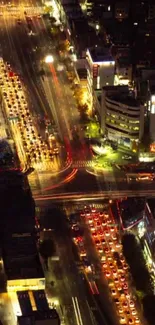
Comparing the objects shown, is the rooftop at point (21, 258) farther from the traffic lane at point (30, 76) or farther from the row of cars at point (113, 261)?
the traffic lane at point (30, 76)

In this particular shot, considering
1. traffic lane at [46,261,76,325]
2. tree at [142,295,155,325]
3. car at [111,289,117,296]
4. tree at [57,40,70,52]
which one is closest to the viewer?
tree at [142,295,155,325]

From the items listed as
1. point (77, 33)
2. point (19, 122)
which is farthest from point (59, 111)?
point (77, 33)

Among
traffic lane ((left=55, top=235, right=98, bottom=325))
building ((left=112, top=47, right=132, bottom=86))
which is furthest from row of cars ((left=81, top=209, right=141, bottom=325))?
building ((left=112, top=47, right=132, bottom=86))

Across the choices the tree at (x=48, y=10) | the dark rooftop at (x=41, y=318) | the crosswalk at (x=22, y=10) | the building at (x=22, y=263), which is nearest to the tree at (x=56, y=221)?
the building at (x=22, y=263)

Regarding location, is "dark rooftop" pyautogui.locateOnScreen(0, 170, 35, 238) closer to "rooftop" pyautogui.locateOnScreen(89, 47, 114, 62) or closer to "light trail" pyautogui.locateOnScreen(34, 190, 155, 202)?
"light trail" pyautogui.locateOnScreen(34, 190, 155, 202)

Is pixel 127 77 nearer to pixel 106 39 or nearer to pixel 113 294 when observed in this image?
pixel 106 39

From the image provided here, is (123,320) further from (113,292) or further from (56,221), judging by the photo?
(56,221)

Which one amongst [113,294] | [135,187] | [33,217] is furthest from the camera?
[135,187]

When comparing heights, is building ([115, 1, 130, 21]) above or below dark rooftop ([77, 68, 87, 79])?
above
